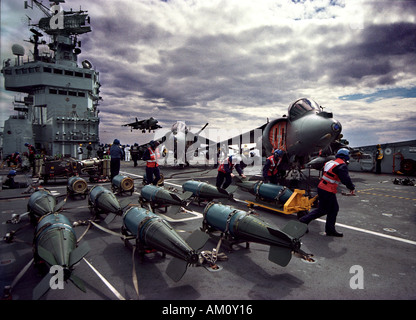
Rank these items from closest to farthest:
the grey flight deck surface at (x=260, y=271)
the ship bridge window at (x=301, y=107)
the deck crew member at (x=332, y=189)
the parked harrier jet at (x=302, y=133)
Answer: the grey flight deck surface at (x=260, y=271) < the deck crew member at (x=332, y=189) < the parked harrier jet at (x=302, y=133) < the ship bridge window at (x=301, y=107)

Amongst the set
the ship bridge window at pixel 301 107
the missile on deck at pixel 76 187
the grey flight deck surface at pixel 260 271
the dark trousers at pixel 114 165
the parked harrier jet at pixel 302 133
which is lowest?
the grey flight deck surface at pixel 260 271

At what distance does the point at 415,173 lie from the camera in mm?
19750

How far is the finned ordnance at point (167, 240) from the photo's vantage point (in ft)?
12.1

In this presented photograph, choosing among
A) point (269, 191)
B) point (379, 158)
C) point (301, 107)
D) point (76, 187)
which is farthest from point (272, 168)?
point (379, 158)

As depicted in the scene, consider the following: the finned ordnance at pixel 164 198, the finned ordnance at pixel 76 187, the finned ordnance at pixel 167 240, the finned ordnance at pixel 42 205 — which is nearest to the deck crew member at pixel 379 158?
the finned ordnance at pixel 164 198

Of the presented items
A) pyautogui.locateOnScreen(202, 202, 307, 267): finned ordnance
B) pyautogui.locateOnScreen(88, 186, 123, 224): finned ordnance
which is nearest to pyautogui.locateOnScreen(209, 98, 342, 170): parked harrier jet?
pyautogui.locateOnScreen(202, 202, 307, 267): finned ordnance

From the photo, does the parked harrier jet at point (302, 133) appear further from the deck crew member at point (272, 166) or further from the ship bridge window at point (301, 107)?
the deck crew member at point (272, 166)

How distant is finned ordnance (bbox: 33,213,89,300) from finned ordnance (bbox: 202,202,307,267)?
290 cm

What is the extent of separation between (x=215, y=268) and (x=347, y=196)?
9.61m

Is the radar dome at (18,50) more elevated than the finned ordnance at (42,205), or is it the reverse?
the radar dome at (18,50)

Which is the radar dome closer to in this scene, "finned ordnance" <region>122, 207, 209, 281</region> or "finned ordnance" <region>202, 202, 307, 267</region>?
"finned ordnance" <region>122, 207, 209, 281</region>

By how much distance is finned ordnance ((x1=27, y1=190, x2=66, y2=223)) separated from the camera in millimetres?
6061

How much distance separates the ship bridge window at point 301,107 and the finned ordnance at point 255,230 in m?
8.26
